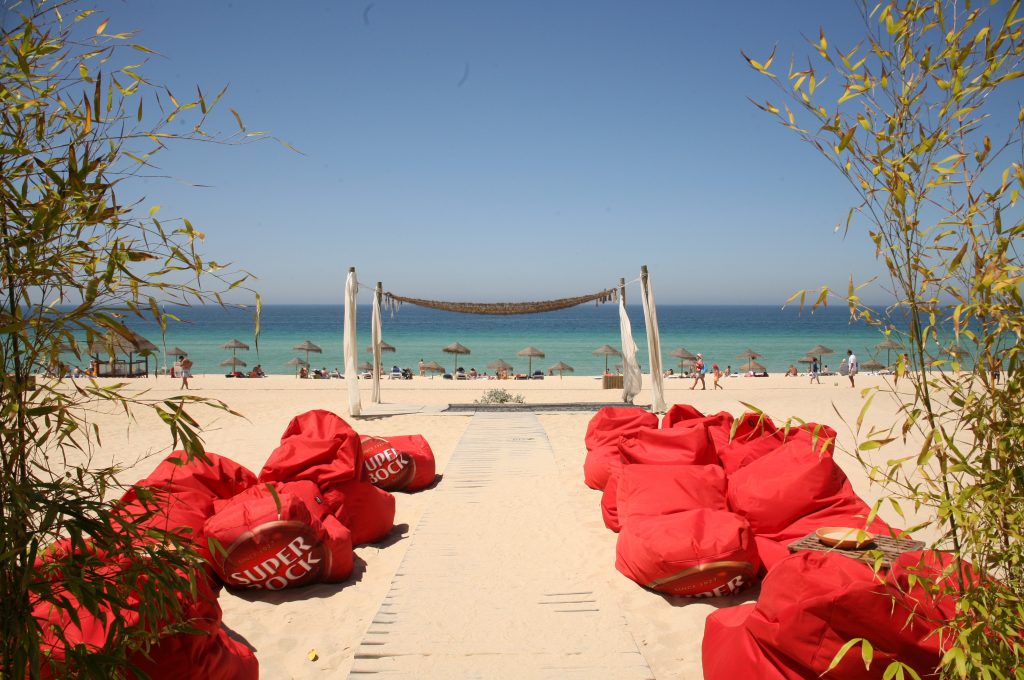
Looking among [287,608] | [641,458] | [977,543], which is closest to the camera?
[977,543]

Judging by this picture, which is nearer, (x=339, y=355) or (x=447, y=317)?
(x=339, y=355)

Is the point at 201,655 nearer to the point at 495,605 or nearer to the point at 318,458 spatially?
the point at 495,605

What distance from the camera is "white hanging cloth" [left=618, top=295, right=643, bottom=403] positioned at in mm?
12023

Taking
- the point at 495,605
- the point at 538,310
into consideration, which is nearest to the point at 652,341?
the point at 538,310

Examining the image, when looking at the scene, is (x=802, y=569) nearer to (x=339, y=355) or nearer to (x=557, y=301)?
(x=557, y=301)

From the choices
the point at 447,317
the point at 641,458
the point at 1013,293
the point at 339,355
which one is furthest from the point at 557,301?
the point at 447,317

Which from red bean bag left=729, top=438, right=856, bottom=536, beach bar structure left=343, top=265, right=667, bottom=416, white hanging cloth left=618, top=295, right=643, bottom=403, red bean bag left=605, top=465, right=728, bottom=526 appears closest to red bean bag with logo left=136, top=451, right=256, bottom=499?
red bean bag left=605, top=465, right=728, bottom=526

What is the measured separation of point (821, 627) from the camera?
2.57 metres

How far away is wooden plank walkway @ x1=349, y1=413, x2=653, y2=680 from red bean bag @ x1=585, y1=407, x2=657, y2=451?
2.86 ft

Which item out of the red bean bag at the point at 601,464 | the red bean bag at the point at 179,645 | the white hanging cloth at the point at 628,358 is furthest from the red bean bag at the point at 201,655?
the white hanging cloth at the point at 628,358

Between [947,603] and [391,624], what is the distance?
2715 mm

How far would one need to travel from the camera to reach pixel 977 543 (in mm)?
1649

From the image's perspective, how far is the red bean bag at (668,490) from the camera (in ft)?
14.8

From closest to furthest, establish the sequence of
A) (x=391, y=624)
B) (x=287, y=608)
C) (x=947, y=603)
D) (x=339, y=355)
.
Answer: (x=947, y=603) < (x=391, y=624) < (x=287, y=608) < (x=339, y=355)
